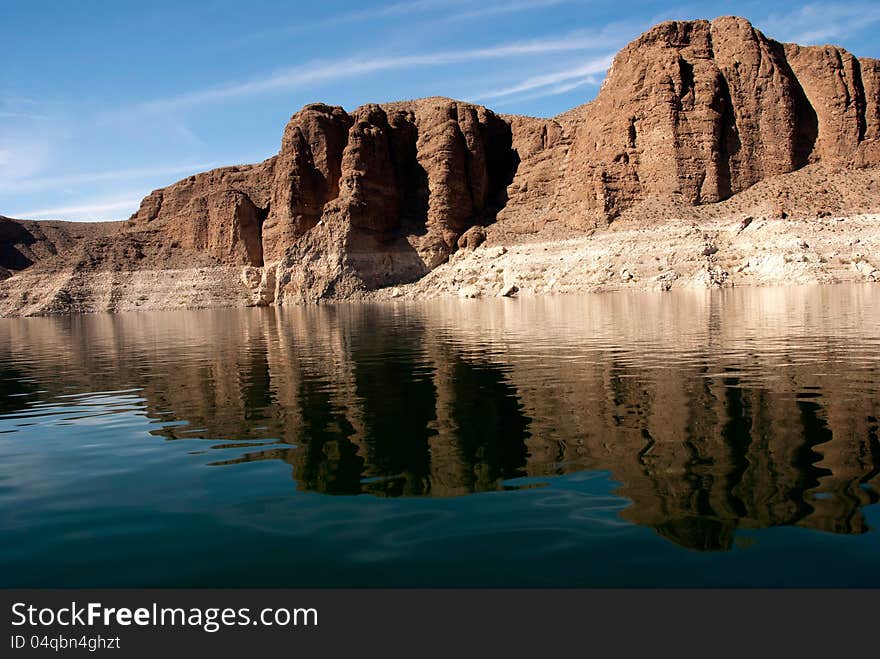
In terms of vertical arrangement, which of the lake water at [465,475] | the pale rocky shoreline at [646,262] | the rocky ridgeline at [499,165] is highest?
the rocky ridgeline at [499,165]

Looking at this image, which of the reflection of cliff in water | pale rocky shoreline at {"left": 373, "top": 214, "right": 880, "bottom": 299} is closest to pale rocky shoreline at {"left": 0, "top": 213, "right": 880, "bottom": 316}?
pale rocky shoreline at {"left": 373, "top": 214, "right": 880, "bottom": 299}

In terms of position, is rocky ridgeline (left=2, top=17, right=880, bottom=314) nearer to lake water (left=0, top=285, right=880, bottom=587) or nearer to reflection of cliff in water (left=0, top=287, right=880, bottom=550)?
reflection of cliff in water (left=0, top=287, right=880, bottom=550)

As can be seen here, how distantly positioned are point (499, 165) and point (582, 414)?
12244 cm

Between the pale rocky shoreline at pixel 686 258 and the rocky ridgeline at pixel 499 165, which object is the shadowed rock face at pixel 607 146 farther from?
the pale rocky shoreline at pixel 686 258

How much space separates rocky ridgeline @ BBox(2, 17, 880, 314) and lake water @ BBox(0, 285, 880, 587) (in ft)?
270

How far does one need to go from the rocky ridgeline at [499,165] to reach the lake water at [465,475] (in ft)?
270

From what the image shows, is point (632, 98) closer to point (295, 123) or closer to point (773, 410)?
point (295, 123)

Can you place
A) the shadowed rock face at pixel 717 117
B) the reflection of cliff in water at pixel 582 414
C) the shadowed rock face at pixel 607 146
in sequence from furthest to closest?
1. the shadowed rock face at pixel 607 146
2. the shadowed rock face at pixel 717 117
3. the reflection of cliff in water at pixel 582 414

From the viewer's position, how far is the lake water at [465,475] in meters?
6.34

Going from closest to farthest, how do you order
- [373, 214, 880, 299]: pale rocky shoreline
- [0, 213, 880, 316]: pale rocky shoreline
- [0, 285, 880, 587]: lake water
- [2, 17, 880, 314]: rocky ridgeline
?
1. [0, 285, 880, 587]: lake water
2. [373, 214, 880, 299]: pale rocky shoreline
3. [0, 213, 880, 316]: pale rocky shoreline
4. [2, 17, 880, 314]: rocky ridgeline

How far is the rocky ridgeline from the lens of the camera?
9369 centimetres

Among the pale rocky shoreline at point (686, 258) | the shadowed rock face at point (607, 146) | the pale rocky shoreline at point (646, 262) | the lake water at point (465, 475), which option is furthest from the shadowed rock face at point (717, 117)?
the lake water at point (465, 475)

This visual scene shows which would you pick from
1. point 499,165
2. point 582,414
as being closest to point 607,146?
point 499,165

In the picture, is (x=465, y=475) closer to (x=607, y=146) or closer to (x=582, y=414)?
(x=582, y=414)
